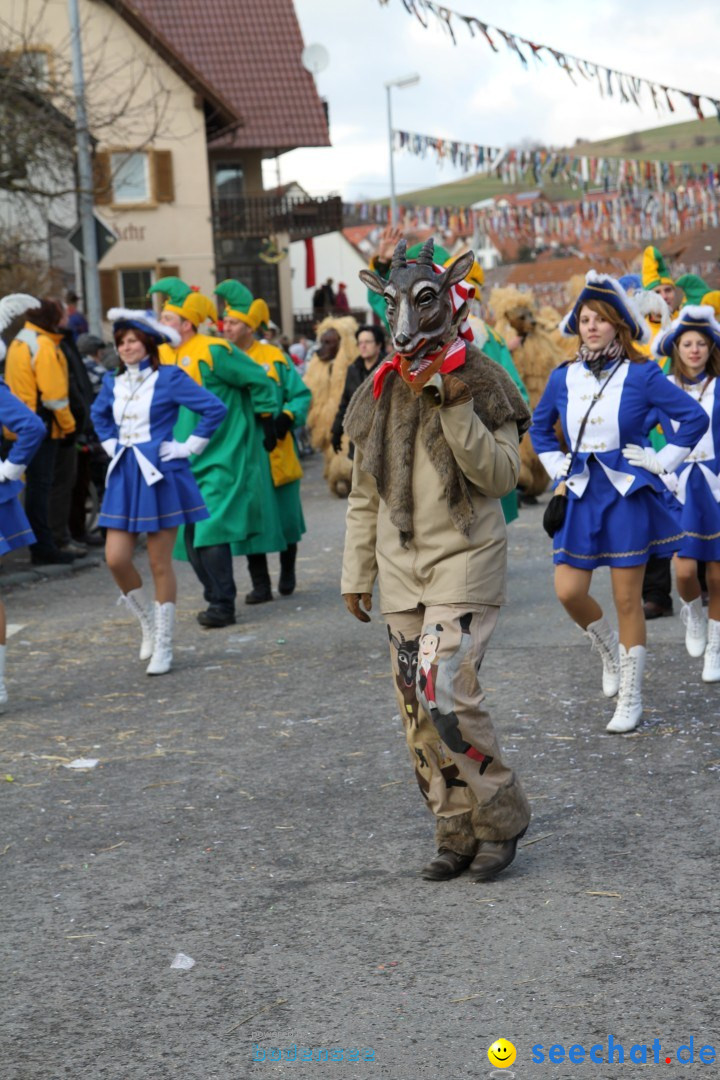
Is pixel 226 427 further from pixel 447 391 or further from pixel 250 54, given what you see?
pixel 250 54

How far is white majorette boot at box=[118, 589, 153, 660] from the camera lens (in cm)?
871

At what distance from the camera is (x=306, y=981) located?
4223 mm

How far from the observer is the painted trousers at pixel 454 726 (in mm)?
4770

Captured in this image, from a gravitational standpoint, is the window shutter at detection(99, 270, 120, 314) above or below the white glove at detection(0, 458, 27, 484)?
above

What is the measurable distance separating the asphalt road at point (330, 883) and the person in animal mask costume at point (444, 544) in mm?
244

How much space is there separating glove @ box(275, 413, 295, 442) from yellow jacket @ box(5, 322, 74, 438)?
262cm

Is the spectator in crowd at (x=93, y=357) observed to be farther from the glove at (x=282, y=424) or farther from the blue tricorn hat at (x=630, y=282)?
the blue tricorn hat at (x=630, y=282)

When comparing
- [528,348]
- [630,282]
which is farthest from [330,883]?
[528,348]

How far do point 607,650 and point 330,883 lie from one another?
2.49m

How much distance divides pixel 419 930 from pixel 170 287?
6.16 m

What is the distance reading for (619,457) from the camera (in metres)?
6.68

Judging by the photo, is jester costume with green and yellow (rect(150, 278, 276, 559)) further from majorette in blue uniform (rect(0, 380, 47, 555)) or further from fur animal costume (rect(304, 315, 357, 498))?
fur animal costume (rect(304, 315, 357, 498))

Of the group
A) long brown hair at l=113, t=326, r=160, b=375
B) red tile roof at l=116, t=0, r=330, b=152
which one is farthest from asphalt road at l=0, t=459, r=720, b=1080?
red tile roof at l=116, t=0, r=330, b=152

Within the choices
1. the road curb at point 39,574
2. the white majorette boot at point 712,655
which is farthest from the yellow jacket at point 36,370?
the white majorette boot at point 712,655
